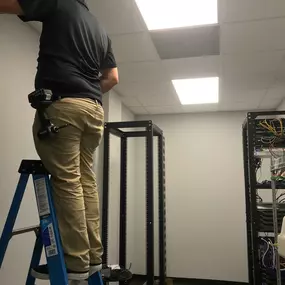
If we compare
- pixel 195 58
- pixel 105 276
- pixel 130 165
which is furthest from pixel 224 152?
pixel 105 276

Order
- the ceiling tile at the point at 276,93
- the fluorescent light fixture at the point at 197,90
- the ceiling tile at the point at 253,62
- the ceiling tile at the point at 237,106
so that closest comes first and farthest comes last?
the ceiling tile at the point at 253,62 < the fluorescent light fixture at the point at 197,90 < the ceiling tile at the point at 276,93 < the ceiling tile at the point at 237,106

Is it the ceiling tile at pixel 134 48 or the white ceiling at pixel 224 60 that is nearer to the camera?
the white ceiling at pixel 224 60

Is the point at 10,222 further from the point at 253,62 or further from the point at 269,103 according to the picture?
the point at 269,103

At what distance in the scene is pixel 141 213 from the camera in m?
4.63

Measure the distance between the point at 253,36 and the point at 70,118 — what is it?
1.83 m

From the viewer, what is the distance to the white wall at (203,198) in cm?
437

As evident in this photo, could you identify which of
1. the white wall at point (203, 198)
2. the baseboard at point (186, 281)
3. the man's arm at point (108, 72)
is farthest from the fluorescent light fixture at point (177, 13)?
the baseboard at point (186, 281)

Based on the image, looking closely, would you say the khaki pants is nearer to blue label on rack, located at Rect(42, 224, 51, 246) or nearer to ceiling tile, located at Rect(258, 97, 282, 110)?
blue label on rack, located at Rect(42, 224, 51, 246)

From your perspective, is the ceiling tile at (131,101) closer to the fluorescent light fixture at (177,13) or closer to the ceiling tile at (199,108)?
the ceiling tile at (199,108)

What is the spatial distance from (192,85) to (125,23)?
1.52 metres

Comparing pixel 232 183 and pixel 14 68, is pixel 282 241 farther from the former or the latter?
pixel 232 183

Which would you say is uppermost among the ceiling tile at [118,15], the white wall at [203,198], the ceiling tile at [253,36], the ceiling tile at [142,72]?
the ceiling tile at [118,15]

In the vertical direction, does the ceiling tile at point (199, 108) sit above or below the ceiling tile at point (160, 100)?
below

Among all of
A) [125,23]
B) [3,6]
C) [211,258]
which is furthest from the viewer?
[211,258]
